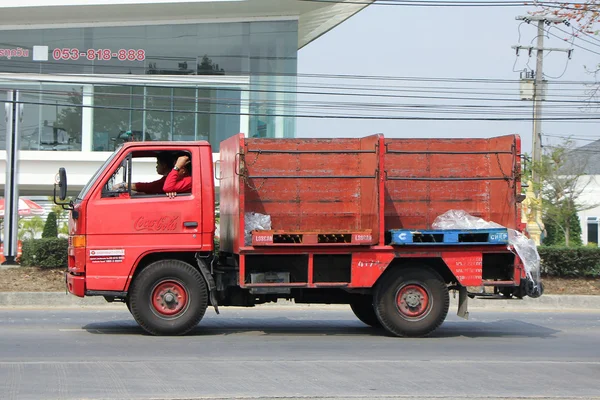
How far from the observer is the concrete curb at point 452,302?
15.6 meters

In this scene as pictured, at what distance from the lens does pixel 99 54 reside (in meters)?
35.2

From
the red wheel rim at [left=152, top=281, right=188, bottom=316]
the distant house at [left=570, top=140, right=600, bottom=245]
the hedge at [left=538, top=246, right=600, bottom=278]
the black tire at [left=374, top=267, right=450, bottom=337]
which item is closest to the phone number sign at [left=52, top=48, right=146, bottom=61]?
the hedge at [left=538, top=246, right=600, bottom=278]

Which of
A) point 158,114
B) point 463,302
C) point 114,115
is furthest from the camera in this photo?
point 114,115

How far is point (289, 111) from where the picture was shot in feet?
113

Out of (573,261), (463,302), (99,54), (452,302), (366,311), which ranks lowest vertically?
(452,302)

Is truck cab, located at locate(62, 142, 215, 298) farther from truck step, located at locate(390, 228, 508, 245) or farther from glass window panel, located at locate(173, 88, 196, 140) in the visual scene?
glass window panel, located at locate(173, 88, 196, 140)

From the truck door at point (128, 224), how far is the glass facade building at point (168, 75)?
23795 millimetres

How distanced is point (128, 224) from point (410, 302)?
12.7ft

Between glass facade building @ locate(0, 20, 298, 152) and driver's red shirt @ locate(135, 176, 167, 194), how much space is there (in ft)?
77.2

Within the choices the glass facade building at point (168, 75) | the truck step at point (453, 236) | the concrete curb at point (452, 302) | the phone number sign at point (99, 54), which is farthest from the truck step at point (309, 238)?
the phone number sign at point (99, 54)

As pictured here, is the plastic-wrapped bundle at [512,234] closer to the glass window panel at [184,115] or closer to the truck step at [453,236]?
the truck step at [453,236]

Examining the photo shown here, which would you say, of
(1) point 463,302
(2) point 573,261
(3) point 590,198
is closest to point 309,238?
(1) point 463,302

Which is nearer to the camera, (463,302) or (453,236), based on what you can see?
(453,236)

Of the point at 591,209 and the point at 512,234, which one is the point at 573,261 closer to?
the point at 512,234
